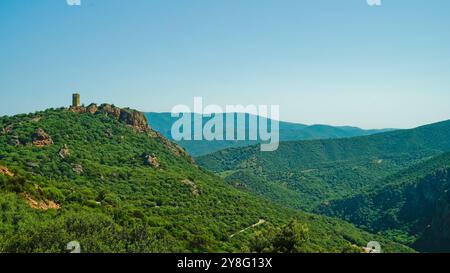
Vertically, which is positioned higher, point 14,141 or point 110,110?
point 110,110

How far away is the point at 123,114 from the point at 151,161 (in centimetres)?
2239

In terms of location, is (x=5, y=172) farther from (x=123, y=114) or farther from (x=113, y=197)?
(x=123, y=114)

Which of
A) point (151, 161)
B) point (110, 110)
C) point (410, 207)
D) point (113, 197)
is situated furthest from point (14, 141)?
point (410, 207)

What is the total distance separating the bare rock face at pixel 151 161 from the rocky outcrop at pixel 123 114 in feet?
57.0

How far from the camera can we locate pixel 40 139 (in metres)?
63.9

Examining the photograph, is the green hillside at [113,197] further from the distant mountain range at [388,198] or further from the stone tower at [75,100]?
the distant mountain range at [388,198]

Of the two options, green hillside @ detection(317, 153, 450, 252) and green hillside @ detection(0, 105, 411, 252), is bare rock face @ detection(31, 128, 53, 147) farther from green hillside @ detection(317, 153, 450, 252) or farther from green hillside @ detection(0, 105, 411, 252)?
green hillside @ detection(317, 153, 450, 252)

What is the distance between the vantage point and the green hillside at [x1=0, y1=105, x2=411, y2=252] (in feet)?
80.9

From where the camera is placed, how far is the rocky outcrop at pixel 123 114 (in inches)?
3452

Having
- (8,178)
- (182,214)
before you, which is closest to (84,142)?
(182,214)

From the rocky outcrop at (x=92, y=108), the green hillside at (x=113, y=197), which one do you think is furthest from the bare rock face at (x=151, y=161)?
the rocky outcrop at (x=92, y=108)

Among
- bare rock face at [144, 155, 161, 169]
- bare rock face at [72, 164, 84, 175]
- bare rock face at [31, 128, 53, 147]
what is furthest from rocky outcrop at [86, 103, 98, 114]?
bare rock face at [72, 164, 84, 175]
